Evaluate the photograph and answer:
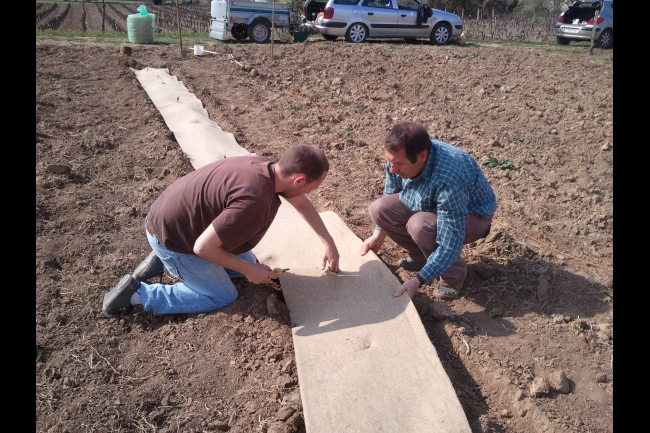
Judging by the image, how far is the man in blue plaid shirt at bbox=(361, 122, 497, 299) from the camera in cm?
284

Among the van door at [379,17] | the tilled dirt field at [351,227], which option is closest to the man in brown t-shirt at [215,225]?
the tilled dirt field at [351,227]

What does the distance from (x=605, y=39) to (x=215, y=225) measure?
1564 cm

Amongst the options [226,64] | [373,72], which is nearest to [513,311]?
[373,72]

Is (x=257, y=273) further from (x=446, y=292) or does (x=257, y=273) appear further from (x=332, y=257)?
(x=446, y=292)

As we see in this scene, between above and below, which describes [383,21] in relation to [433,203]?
above

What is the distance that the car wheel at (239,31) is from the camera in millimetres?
14455

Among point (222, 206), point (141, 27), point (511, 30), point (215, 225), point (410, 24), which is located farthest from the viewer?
point (511, 30)

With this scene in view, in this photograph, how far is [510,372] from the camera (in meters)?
2.73

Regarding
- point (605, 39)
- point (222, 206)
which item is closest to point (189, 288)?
point (222, 206)

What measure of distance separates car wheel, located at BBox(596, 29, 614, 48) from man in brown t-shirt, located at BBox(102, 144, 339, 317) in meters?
14.6

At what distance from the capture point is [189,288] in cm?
303

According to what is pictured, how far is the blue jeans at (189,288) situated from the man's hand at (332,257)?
25.3 inches

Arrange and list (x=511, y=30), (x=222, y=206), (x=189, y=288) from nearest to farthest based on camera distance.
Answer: (x=222, y=206), (x=189, y=288), (x=511, y=30)
